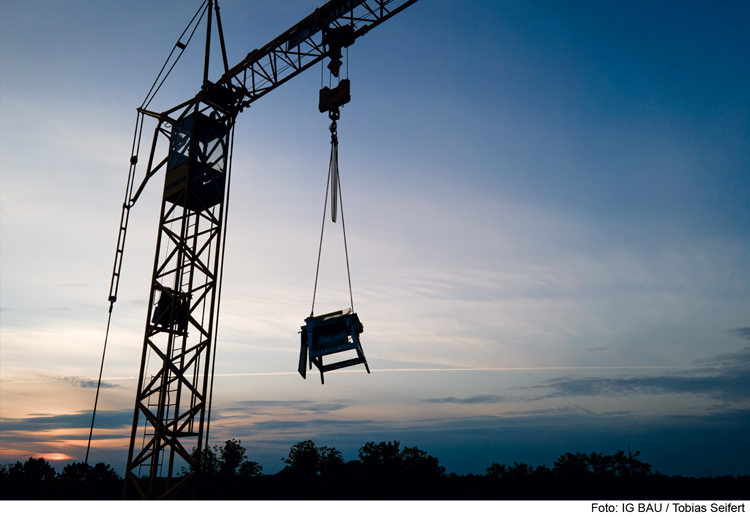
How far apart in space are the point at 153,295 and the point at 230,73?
27.6 feet

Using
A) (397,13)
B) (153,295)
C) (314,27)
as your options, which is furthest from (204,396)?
(397,13)

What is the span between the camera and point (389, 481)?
164ft

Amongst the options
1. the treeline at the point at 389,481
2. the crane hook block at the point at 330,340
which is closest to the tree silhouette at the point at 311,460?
the treeline at the point at 389,481

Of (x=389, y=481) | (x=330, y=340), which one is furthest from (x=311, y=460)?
(x=330, y=340)

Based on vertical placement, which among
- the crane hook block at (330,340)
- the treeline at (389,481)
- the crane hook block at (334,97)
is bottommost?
the treeline at (389,481)

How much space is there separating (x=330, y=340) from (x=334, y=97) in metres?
8.38

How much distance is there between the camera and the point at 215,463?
210 feet

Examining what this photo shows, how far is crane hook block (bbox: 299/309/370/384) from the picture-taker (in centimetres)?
1176

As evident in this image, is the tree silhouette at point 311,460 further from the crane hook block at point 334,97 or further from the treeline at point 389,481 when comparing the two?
the crane hook block at point 334,97

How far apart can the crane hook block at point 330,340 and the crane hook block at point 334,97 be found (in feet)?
24.1

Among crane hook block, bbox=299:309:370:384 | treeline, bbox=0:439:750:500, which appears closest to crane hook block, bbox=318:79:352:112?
crane hook block, bbox=299:309:370:384

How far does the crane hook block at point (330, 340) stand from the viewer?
11758mm
